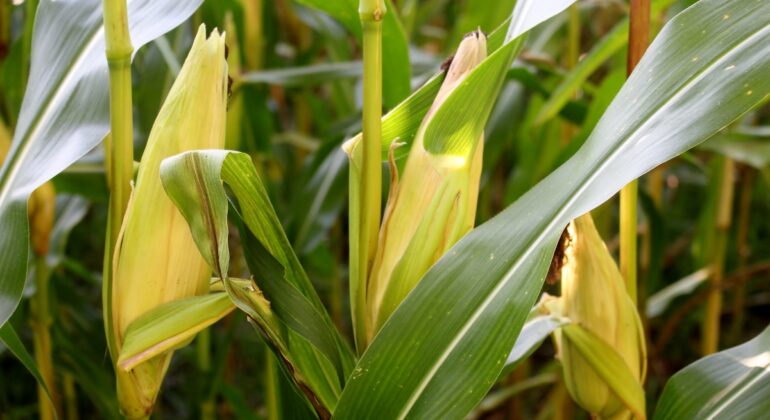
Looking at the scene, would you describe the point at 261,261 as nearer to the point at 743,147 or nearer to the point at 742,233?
the point at 743,147

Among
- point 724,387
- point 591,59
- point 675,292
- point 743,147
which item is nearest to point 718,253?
point 675,292

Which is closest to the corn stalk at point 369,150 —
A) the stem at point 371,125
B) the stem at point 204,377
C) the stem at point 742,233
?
the stem at point 371,125

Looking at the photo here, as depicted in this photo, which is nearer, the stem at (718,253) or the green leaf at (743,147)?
the green leaf at (743,147)

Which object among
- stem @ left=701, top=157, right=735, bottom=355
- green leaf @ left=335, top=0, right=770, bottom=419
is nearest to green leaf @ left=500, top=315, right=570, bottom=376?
green leaf @ left=335, top=0, right=770, bottom=419

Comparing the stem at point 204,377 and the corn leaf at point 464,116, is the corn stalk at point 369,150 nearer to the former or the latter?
the corn leaf at point 464,116

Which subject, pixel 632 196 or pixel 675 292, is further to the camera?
pixel 675 292

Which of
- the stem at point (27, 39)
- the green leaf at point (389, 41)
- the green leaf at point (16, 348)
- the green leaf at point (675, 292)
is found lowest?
the green leaf at point (675, 292)

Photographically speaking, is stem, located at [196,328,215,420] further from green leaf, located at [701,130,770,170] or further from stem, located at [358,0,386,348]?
green leaf, located at [701,130,770,170]

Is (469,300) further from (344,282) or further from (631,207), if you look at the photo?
(344,282)
